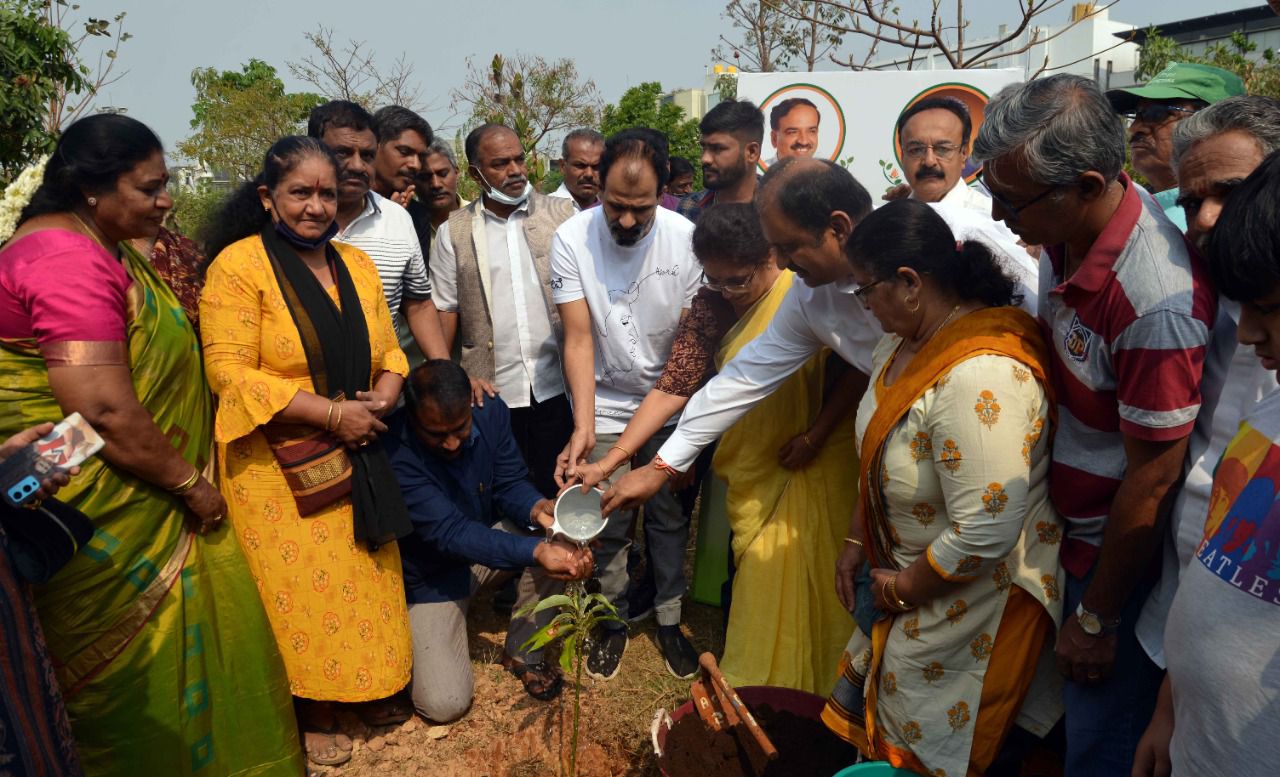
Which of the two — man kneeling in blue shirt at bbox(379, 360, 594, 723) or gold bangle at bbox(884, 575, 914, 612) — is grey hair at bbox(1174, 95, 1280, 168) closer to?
gold bangle at bbox(884, 575, 914, 612)

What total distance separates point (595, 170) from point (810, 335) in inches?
112

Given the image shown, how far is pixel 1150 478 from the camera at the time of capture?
182 cm

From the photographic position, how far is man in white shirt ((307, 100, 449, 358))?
3.69 m

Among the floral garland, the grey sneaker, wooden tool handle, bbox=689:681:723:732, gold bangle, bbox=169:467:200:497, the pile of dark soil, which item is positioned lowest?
the grey sneaker

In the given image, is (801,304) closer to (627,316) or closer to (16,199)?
(627,316)

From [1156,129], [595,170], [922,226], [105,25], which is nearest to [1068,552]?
[922,226]

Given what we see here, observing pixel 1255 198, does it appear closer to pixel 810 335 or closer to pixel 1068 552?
pixel 1068 552

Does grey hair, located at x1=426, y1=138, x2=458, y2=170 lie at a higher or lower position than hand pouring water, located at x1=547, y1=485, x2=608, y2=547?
higher

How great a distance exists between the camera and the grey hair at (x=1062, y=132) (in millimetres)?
1828

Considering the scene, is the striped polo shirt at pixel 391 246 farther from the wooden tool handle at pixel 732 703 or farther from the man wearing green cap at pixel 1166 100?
the man wearing green cap at pixel 1166 100

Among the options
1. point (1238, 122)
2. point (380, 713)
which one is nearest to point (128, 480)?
point (380, 713)

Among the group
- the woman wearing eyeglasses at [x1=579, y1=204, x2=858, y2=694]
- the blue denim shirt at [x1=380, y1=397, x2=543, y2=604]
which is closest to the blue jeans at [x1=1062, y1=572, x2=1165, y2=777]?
the woman wearing eyeglasses at [x1=579, y1=204, x2=858, y2=694]

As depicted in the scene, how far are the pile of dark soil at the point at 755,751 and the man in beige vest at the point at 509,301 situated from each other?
171 centimetres

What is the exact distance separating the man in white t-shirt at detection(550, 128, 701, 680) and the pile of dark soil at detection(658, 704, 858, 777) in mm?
896
